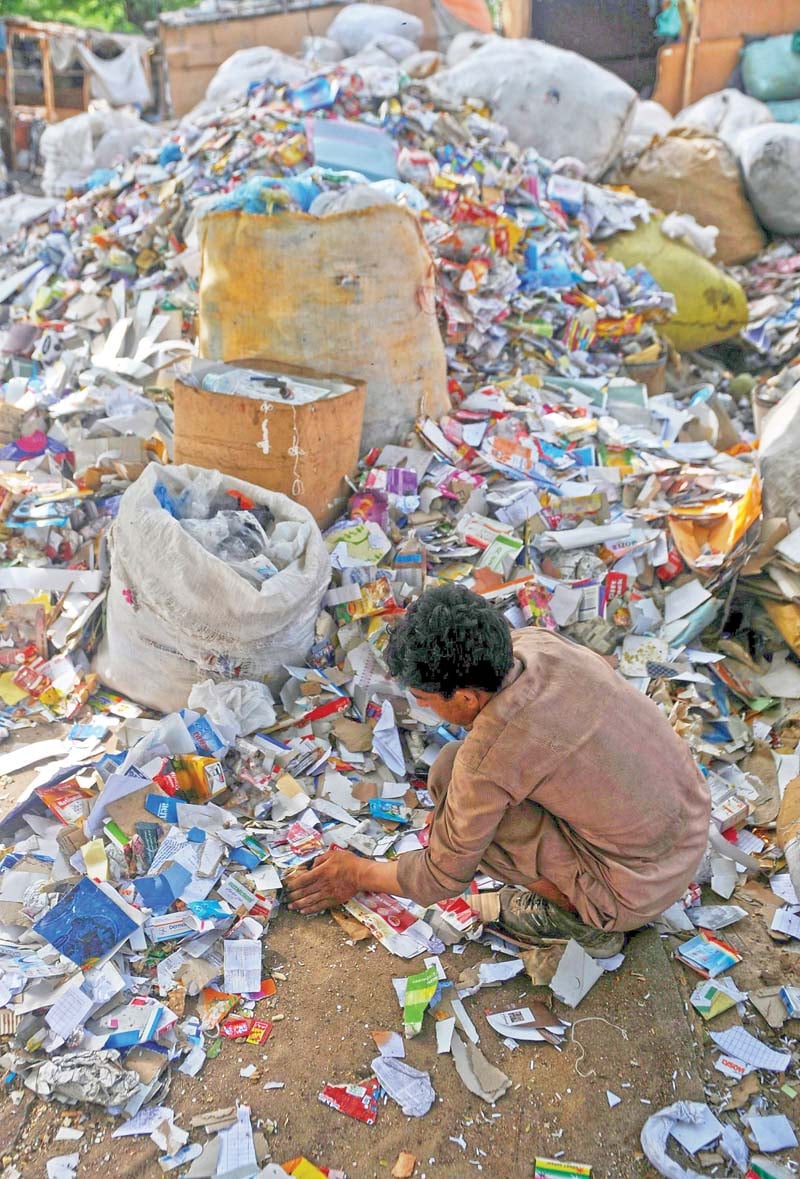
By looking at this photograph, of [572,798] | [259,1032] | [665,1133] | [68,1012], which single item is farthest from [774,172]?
[68,1012]

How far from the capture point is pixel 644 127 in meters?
7.52

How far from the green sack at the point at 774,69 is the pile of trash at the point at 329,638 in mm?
4776

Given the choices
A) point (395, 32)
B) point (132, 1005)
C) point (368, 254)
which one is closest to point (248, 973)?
point (132, 1005)

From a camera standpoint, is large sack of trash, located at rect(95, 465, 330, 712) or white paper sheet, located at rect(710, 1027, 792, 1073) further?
large sack of trash, located at rect(95, 465, 330, 712)

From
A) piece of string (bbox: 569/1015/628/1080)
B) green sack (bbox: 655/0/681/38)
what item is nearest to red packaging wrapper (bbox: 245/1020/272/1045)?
piece of string (bbox: 569/1015/628/1080)


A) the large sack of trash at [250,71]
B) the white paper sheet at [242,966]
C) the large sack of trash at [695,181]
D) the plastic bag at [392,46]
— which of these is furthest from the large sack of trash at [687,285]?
the white paper sheet at [242,966]

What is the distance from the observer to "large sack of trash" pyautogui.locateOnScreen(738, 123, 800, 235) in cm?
656

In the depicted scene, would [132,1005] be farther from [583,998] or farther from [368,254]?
[368,254]

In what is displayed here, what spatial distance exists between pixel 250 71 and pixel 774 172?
170 inches

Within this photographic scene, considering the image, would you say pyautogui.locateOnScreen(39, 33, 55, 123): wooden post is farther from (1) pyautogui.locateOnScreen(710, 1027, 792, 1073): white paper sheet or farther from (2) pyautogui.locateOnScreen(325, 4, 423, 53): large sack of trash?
(1) pyautogui.locateOnScreen(710, 1027, 792, 1073): white paper sheet

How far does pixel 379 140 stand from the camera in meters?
5.55

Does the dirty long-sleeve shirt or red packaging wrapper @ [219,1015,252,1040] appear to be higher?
the dirty long-sleeve shirt

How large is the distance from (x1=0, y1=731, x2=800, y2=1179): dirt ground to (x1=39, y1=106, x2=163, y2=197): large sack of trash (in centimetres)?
777

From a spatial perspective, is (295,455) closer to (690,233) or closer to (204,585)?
(204,585)
